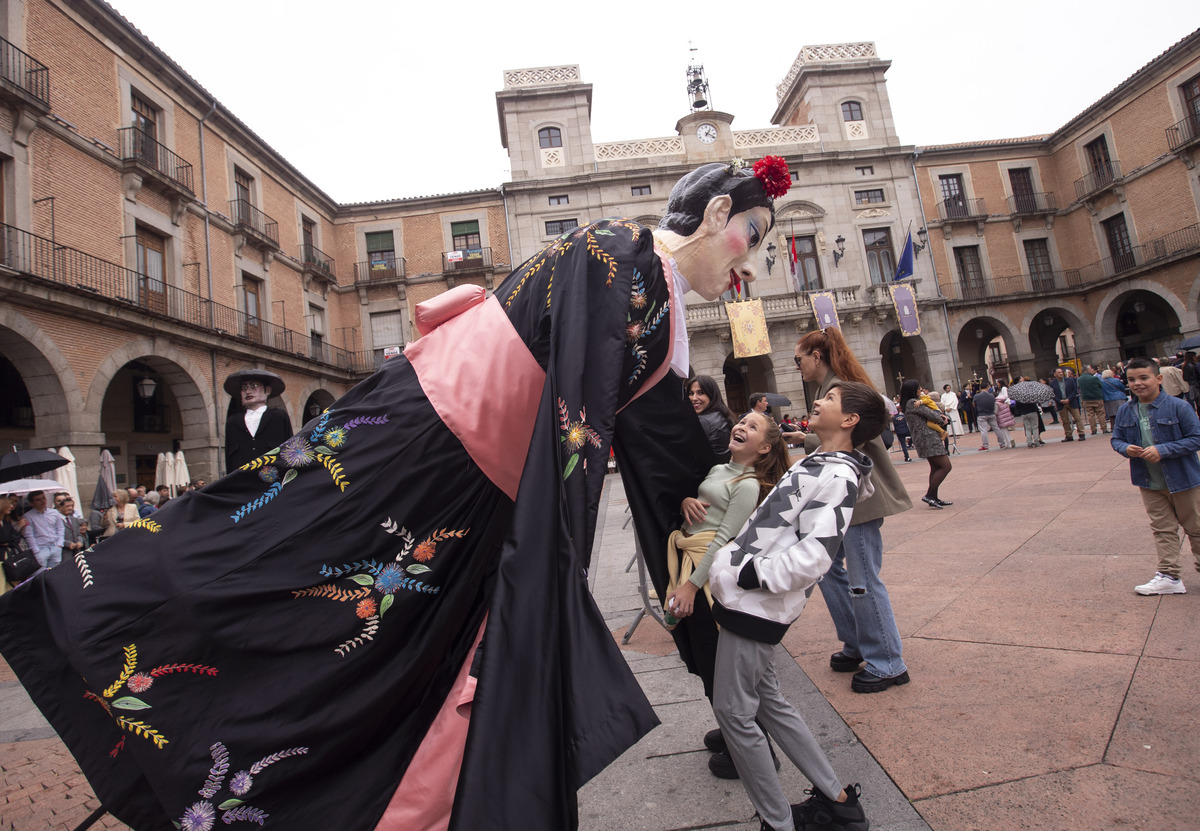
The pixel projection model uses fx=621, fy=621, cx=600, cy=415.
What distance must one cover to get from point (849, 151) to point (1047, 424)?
39.8 feet

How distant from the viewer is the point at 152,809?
1314 millimetres

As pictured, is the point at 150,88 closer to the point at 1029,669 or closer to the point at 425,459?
the point at 425,459

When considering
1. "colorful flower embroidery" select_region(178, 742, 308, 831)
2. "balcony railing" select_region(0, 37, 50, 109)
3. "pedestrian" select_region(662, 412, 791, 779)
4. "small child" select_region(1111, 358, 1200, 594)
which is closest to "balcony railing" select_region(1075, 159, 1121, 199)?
"small child" select_region(1111, 358, 1200, 594)

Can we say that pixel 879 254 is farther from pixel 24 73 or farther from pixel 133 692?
pixel 133 692

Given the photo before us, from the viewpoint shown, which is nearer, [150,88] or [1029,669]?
[1029,669]

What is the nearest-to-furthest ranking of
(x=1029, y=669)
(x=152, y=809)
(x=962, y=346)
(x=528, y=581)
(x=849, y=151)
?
1. (x=528, y=581)
2. (x=152, y=809)
3. (x=1029, y=669)
4. (x=849, y=151)
5. (x=962, y=346)

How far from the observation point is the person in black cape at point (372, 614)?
3.83 ft

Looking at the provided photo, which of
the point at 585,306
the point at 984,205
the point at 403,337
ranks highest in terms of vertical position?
the point at 984,205

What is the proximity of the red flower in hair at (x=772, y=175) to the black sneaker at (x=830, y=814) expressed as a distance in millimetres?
1770

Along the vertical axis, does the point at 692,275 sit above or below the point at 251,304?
below

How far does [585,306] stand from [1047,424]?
2155 centimetres

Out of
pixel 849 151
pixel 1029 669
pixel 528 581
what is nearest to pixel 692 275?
pixel 528 581

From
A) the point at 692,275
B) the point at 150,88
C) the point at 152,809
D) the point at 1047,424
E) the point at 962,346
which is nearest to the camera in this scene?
the point at 152,809

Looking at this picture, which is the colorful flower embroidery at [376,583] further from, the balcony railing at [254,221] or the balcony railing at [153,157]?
the balcony railing at [254,221]
